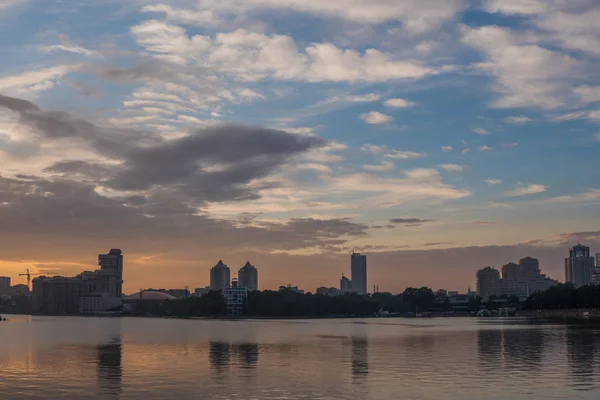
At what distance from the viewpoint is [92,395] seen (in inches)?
1853

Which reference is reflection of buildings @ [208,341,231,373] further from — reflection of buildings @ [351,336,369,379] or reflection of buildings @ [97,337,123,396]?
reflection of buildings @ [351,336,369,379]

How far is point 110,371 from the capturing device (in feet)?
203

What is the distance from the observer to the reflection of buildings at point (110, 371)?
50.3 metres

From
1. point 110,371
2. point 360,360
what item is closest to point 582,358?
point 360,360

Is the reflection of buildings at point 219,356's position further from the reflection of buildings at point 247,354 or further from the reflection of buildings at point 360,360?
the reflection of buildings at point 360,360

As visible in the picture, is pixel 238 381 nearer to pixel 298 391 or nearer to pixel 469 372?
pixel 298 391

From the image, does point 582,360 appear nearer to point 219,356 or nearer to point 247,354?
point 247,354

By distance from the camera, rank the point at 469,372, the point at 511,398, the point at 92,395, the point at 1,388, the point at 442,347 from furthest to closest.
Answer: the point at 442,347, the point at 469,372, the point at 1,388, the point at 92,395, the point at 511,398

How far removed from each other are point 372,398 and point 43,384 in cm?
2452

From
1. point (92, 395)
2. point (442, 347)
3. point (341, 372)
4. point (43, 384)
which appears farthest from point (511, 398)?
point (442, 347)

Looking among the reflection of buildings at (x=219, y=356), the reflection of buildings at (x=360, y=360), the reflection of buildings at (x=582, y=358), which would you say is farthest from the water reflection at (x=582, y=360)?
the reflection of buildings at (x=219, y=356)

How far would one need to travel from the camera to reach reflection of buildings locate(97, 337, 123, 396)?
50.3 meters

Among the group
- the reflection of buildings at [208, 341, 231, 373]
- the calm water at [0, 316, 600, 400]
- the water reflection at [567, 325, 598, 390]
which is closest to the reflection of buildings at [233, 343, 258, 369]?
the calm water at [0, 316, 600, 400]

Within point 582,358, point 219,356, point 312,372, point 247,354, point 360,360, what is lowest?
point 247,354
